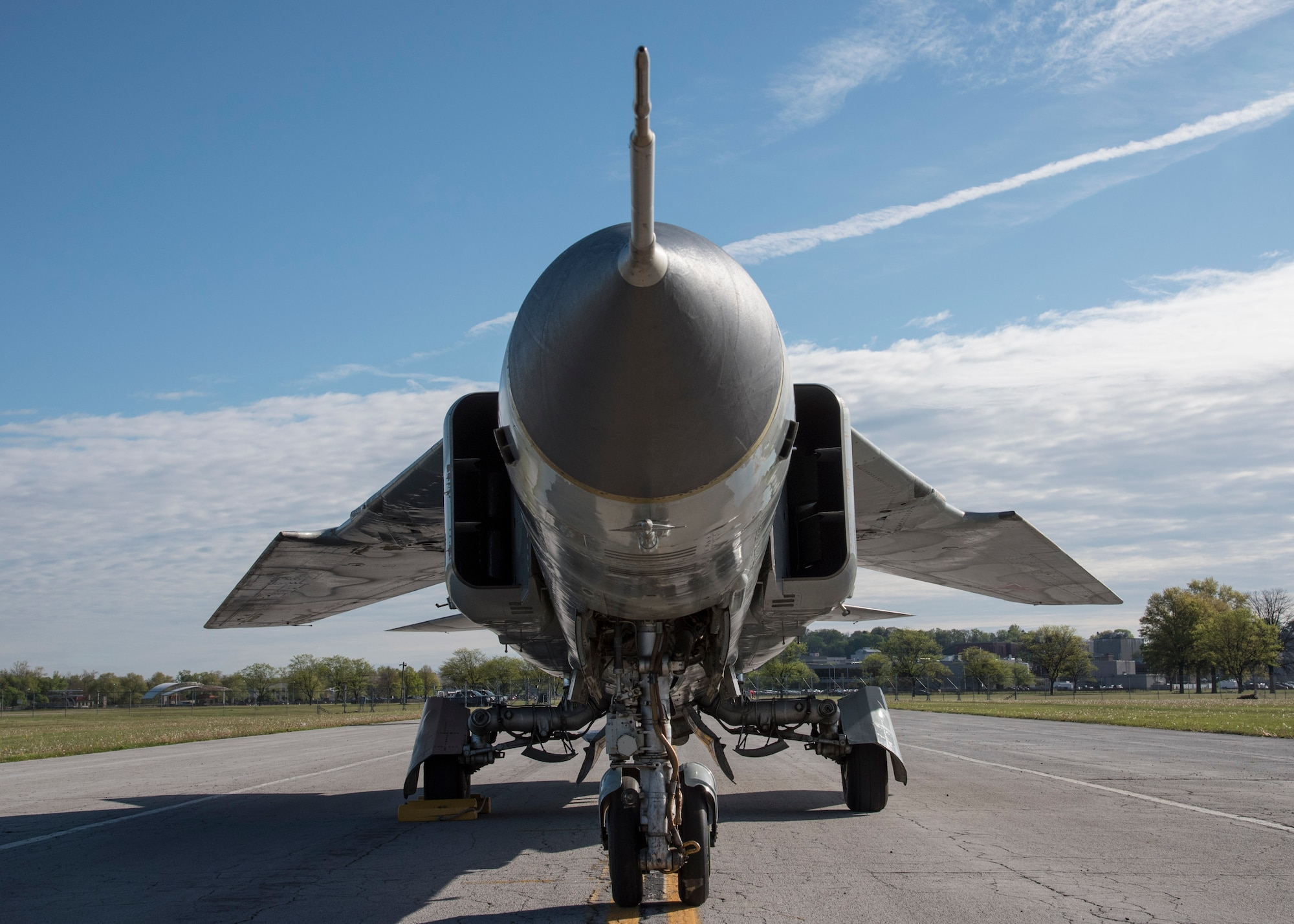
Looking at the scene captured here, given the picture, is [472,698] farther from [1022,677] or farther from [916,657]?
[1022,677]

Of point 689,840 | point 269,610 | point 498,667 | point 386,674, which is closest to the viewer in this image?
point 689,840

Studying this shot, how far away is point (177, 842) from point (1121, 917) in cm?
678

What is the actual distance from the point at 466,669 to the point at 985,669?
46.9m

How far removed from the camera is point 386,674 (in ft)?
380

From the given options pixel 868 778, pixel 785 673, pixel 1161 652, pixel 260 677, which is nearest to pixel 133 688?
pixel 260 677

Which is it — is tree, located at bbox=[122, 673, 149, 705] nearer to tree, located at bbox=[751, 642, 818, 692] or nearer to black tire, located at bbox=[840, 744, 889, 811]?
tree, located at bbox=[751, 642, 818, 692]

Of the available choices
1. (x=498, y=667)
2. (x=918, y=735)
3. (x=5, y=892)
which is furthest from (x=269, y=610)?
(x=498, y=667)

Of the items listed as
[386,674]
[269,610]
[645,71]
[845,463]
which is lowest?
[386,674]

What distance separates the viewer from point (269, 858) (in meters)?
6.66

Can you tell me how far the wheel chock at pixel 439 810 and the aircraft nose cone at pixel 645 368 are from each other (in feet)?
20.1

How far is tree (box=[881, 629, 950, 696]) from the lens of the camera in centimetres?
8388

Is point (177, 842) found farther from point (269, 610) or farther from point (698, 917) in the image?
point (698, 917)

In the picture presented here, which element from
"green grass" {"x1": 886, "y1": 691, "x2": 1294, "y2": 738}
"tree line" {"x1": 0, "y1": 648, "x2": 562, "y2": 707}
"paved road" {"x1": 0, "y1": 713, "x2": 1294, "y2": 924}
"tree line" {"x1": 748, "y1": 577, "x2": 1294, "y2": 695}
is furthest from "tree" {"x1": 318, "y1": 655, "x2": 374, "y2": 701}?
"paved road" {"x1": 0, "y1": 713, "x2": 1294, "y2": 924}

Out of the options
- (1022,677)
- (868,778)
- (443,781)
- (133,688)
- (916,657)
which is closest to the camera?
(868,778)
